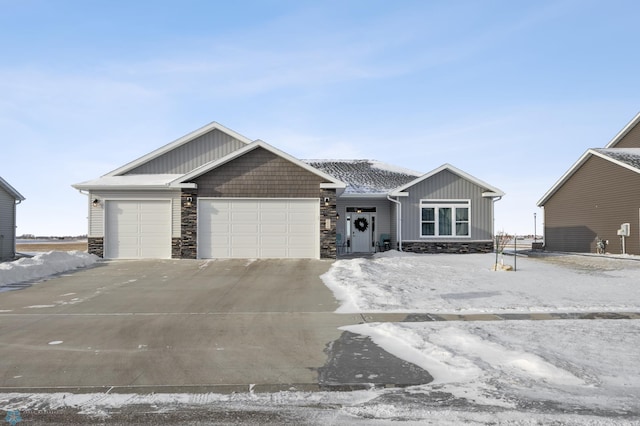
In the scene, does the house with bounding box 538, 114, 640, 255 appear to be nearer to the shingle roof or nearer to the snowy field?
the shingle roof

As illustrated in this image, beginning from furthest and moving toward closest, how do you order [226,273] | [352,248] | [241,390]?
[352,248], [226,273], [241,390]

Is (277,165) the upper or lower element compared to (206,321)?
upper

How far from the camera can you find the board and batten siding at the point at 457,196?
2273 cm

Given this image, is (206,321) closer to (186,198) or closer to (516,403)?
(516,403)

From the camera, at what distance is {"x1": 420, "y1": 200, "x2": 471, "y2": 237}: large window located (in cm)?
2275

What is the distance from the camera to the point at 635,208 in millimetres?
21719

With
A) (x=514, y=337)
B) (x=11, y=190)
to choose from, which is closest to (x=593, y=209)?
(x=514, y=337)

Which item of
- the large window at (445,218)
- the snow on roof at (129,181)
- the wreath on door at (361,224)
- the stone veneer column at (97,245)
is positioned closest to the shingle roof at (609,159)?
the large window at (445,218)

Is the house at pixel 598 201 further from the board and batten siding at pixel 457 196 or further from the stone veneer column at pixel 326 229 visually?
the stone veneer column at pixel 326 229

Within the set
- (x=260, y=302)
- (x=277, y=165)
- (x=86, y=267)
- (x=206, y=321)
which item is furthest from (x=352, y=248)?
(x=206, y=321)

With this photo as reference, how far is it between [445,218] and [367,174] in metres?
5.97

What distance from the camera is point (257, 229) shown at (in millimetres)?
18875

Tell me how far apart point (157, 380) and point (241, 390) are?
104 centimetres

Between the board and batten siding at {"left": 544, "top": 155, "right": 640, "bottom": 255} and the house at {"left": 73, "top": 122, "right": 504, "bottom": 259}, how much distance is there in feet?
18.1
